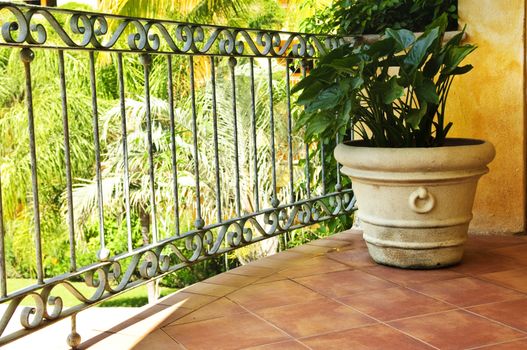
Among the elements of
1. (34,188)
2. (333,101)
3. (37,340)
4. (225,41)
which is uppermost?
(225,41)

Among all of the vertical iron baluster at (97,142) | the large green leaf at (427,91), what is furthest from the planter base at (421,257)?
the vertical iron baluster at (97,142)

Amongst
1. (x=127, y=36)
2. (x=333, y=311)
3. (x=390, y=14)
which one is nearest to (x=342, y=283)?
(x=333, y=311)

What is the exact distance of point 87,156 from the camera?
1498 cm

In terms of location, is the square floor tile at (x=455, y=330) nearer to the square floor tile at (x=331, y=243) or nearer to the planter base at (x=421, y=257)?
the planter base at (x=421, y=257)

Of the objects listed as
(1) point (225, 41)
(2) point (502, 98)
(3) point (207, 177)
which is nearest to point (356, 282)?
(1) point (225, 41)

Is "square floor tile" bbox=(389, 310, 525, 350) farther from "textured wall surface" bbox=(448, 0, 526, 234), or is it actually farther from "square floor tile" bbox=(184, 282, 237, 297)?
"textured wall surface" bbox=(448, 0, 526, 234)

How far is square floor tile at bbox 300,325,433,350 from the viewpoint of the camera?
226 centimetres

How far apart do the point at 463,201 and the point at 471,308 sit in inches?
25.0

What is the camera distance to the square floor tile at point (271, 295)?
2.78 meters

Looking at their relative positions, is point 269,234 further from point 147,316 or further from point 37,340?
point 37,340

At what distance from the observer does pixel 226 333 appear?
7.98ft

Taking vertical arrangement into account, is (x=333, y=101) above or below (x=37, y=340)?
above

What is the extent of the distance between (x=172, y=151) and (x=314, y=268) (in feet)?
3.00

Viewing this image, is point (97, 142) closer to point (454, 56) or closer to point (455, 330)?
point (455, 330)
